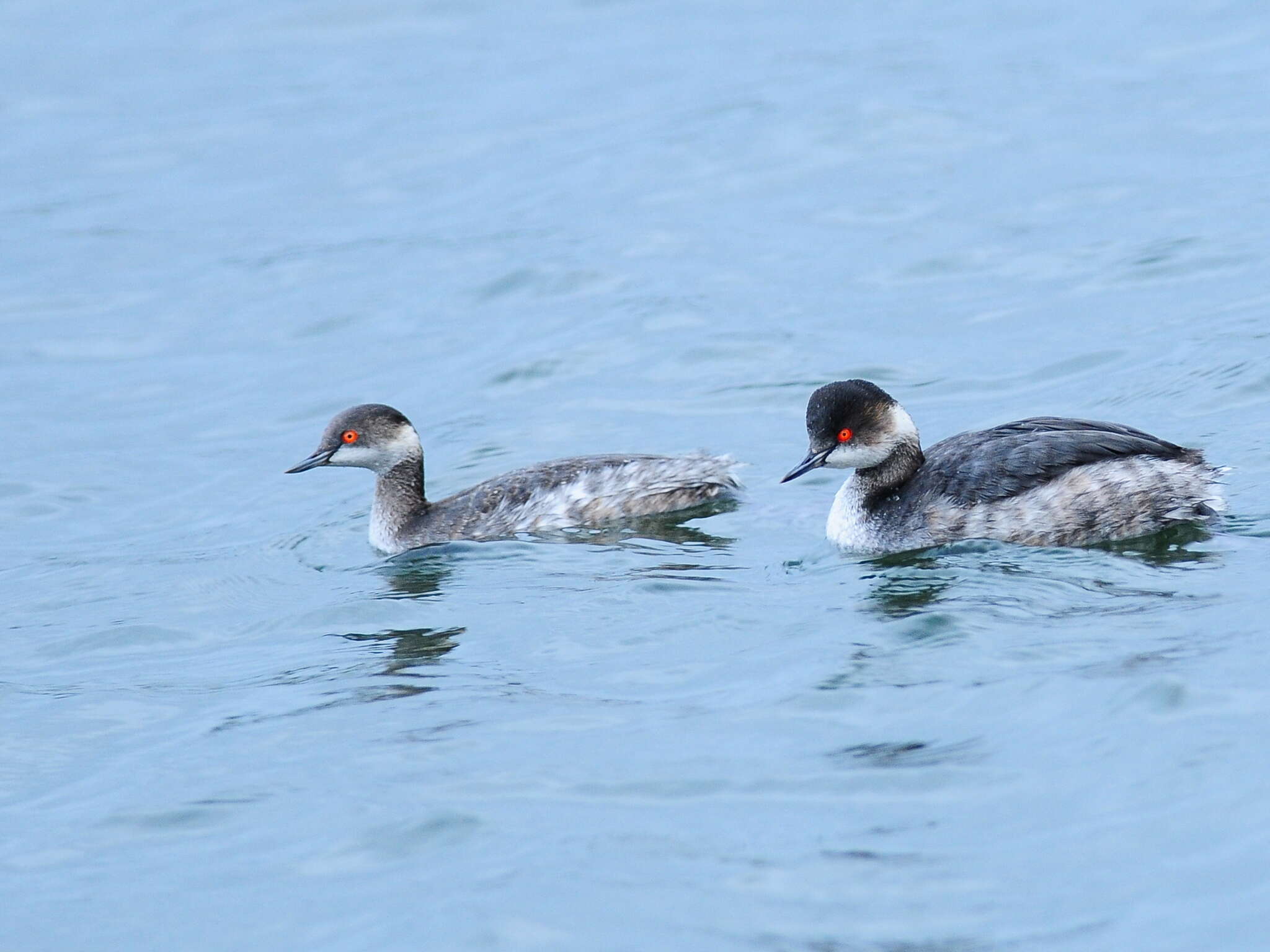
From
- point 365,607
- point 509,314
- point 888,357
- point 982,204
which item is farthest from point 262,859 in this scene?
point 982,204

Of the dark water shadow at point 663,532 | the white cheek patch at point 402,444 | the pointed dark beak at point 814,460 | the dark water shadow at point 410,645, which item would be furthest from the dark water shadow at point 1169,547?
the white cheek patch at point 402,444

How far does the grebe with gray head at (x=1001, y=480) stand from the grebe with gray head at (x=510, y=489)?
133 centimetres

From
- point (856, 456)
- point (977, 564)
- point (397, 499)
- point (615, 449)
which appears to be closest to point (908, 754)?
point (977, 564)

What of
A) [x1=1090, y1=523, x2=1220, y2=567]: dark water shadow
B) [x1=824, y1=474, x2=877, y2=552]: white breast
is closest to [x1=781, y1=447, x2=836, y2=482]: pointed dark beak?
[x1=824, y1=474, x2=877, y2=552]: white breast

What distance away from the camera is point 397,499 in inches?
435

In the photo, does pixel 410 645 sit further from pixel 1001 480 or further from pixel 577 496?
pixel 1001 480

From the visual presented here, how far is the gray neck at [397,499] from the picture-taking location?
35.9ft

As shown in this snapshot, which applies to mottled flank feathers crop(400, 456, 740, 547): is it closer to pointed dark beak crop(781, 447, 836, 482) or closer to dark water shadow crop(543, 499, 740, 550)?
dark water shadow crop(543, 499, 740, 550)

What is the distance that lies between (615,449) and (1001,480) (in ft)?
11.6

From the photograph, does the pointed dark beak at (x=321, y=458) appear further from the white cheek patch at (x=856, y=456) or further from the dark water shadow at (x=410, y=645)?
the white cheek patch at (x=856, y=456)

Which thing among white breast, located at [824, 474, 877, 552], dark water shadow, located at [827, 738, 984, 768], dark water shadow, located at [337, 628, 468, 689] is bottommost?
dark water shadow, located at [827, 738, 984, 768]

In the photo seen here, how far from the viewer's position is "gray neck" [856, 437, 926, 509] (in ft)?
31.8

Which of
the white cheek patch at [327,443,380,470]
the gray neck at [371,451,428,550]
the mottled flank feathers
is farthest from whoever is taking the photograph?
the white cheek patch at [327,443,380,470]

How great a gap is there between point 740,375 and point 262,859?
24.1ft
